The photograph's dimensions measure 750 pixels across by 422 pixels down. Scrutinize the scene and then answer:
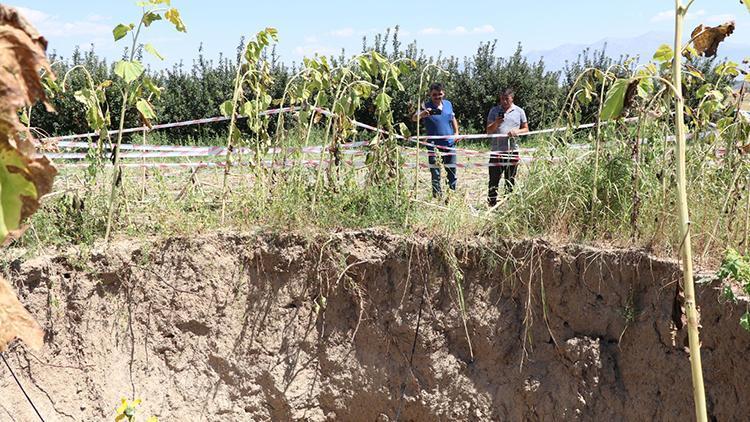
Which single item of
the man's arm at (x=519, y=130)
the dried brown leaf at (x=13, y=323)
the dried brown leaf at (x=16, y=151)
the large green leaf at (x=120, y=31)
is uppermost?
the large green leaf at (x=120, y=31)

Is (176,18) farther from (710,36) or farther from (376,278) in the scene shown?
(710,36)

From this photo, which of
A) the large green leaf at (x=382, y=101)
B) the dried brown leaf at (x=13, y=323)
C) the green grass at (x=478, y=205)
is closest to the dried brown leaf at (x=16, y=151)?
the dried brown leaf at (x=13, y=323)

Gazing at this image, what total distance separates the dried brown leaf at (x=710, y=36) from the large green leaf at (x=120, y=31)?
368cm

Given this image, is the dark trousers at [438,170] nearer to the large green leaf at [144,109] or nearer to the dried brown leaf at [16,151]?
the large green leaf at [144,109]

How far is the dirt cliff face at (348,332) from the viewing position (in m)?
5.53

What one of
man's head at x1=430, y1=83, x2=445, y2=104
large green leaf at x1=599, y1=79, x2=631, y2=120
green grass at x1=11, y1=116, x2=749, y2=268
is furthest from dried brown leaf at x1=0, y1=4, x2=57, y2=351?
man's head at x1=430, y1=83, x2=445, y2=104

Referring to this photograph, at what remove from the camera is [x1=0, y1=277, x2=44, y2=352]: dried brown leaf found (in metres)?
1.68

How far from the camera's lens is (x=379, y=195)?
6.26 metres

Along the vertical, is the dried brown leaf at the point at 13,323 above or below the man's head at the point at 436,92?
below

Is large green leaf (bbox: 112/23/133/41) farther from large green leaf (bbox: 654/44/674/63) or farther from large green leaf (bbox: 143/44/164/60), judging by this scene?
large green leaf (bbox: 654/44/674/63)

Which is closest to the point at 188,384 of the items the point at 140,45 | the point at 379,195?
the point at 379,195

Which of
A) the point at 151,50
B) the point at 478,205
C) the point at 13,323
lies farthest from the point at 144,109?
the point at 13,323

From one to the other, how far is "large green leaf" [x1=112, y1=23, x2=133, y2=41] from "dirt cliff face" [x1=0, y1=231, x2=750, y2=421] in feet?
4.82

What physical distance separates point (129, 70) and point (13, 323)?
3.72 metres
